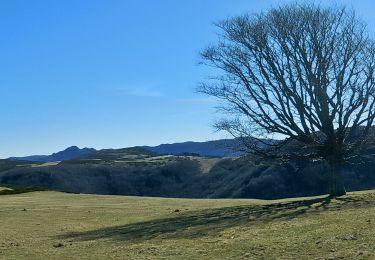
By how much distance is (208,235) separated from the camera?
20734mm

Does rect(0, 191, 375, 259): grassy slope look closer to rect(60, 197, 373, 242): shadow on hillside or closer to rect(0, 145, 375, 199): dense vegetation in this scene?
rect(60, 197, 373, 242): shadow on hillside

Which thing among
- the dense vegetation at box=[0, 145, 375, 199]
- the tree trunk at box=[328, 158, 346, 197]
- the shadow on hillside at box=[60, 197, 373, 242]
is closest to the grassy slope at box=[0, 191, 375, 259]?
the shadow on hillside at box=[60, 197, 373, 242]

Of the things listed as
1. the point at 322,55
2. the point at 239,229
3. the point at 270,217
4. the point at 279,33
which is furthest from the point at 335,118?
the point at 239,229

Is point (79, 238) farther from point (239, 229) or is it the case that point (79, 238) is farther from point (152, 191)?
point (152, 191)

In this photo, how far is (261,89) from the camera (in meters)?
35.1

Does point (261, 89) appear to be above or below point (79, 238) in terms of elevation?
above

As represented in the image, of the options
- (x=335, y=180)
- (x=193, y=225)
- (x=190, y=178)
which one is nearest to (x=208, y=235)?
(x=193, y=225)

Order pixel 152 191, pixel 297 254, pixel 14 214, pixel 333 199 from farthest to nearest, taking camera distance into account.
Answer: pixel 152 191
pixel 14 214
pixel 333 199
pixel 297 254

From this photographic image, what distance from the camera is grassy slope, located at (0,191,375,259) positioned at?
624 inches

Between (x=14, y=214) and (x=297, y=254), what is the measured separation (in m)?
24.4

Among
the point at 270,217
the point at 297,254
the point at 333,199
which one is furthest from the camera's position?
the point at 333,199

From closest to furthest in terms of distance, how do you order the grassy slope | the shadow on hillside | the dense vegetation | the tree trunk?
the grassy slope
the shadow on hillside
the tree trunk
the dense vegetation

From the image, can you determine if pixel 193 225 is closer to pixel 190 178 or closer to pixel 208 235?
pixel 208 235

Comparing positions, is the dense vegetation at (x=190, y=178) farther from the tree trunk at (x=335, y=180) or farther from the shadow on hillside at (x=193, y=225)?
the shadow on hillside at (x=193, y=225)
